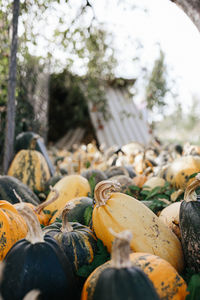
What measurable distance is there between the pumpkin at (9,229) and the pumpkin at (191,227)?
887mm

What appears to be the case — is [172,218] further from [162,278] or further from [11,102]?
[11,102]

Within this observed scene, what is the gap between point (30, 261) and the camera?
1.18m

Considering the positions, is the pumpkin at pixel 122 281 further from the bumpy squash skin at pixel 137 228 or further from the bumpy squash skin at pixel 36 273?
the bumpy squash skin at pixel 137 228

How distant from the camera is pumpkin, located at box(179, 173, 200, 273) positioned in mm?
1448

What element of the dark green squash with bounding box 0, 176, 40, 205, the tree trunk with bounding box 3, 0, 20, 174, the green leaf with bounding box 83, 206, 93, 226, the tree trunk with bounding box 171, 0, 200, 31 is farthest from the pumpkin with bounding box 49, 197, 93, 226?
the tree trunk with bounding box 3, 0, 20, 174

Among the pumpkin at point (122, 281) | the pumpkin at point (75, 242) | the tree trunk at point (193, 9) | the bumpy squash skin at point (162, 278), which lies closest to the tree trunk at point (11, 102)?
the pumpkin at point (75, 242)

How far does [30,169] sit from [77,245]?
2.10m

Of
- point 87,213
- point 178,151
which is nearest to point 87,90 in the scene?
point 178,151

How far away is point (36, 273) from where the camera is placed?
1.17 m

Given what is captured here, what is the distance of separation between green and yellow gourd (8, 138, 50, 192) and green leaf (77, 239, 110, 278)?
192cm

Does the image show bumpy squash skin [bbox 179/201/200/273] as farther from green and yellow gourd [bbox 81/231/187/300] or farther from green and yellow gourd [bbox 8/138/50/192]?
green and yellow gourd [bbox 8/138/50/192]

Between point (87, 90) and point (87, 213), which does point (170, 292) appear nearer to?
point (87, 213)

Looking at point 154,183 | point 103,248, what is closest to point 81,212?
point 103,248

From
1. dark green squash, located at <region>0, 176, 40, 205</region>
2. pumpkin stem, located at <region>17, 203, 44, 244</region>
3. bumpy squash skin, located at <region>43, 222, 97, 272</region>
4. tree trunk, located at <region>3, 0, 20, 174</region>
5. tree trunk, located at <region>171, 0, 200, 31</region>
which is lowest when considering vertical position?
bumpy squash skin, located at <region>43, 222, 97, 272</region>
